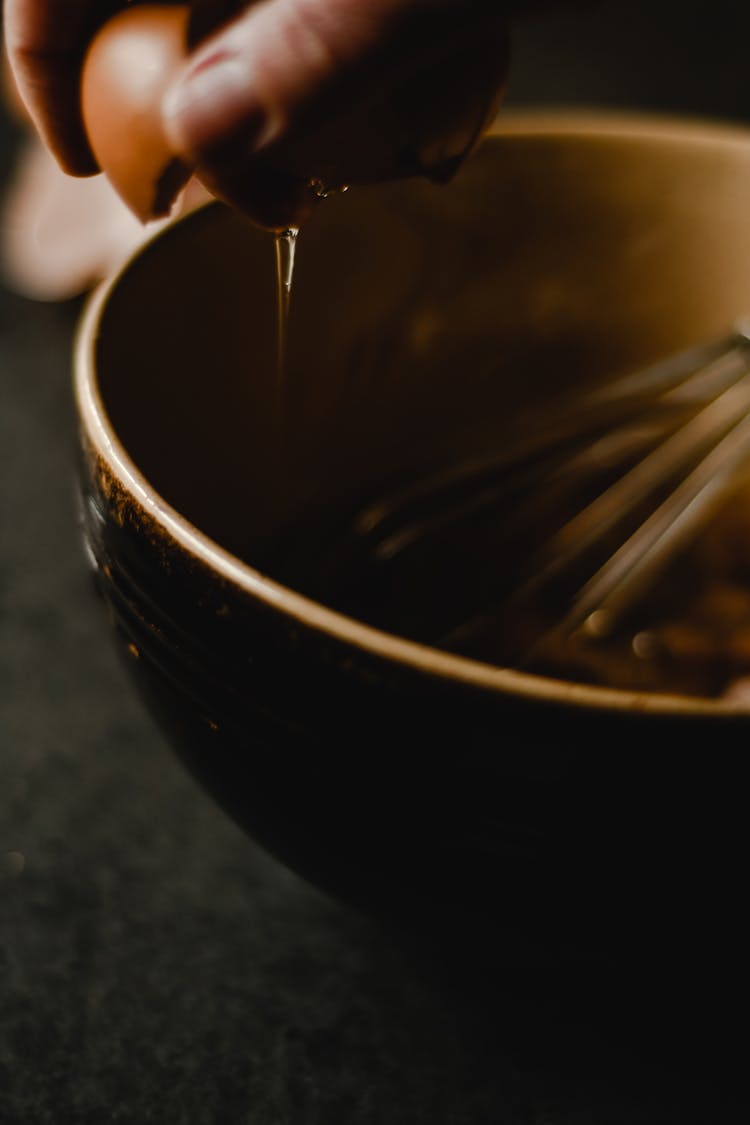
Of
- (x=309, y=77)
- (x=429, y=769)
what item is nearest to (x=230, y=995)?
(x=429, y=769)

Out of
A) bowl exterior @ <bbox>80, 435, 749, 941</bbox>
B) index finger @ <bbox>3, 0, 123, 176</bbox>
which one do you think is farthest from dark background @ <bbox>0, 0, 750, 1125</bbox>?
index finger @ <bbox>3, 0, 123, 176</bbox>

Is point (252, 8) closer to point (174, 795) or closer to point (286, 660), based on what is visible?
point (286, 660)

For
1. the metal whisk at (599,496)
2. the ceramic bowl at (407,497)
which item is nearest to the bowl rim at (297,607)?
the ceramic bowl at (407,497)

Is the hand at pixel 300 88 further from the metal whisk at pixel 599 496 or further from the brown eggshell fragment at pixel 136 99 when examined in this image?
the metal whisk at pixel 599 496

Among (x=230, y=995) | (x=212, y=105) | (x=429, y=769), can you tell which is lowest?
(x=230, y=995)

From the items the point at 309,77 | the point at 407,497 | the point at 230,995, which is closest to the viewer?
the point at 309,77

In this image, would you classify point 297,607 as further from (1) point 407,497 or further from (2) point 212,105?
(1) point 407,497

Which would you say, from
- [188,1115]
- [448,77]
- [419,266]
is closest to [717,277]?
[419,266]

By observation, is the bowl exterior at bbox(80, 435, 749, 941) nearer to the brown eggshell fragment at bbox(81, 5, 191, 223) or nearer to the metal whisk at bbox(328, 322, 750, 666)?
the brown eggshell fragment at bbox(81, 5, 191, 223)
